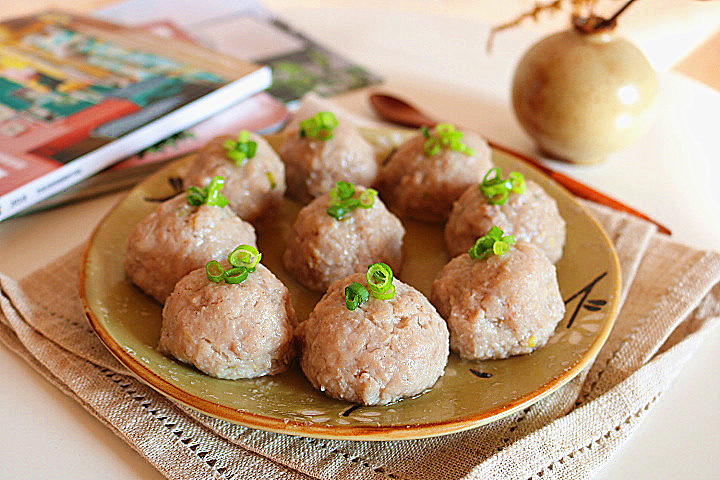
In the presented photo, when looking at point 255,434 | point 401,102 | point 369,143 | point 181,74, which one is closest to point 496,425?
point 255,434

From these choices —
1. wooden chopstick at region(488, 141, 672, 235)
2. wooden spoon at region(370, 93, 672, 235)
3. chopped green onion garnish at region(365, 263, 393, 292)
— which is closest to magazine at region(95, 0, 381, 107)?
wooden spoon at region(370, 93, 672, 235)

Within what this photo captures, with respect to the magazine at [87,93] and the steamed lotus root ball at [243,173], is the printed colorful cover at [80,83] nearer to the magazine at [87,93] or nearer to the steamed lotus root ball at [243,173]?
the magazine at [87,93]

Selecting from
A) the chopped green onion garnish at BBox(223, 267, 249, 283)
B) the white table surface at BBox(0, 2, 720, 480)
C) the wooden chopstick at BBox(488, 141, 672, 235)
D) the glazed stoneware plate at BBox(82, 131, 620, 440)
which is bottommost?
the white table surface at BBox(0, 2, 720, 480)

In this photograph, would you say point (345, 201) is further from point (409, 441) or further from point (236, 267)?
point (409, 441)

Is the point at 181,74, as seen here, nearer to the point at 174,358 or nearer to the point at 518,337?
the point at 174,358

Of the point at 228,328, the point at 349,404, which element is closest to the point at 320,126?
the point at 228,328

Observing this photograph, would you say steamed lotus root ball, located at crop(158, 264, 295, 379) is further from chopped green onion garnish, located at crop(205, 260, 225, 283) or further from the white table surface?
the white table surface

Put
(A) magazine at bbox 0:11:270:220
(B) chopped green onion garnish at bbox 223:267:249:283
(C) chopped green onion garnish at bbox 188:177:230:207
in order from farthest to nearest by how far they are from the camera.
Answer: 1. (A) magazine at bbox 0:11:270:220
2. (C) chopped green onion garnish at bbox 188:177:230:207
3. (B) chopped green onion garnish at bbox 223:267:249:283

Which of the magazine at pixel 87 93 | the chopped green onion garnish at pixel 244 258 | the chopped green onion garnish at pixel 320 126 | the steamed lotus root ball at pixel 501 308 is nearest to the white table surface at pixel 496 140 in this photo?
the magazine at pixel 87 93
